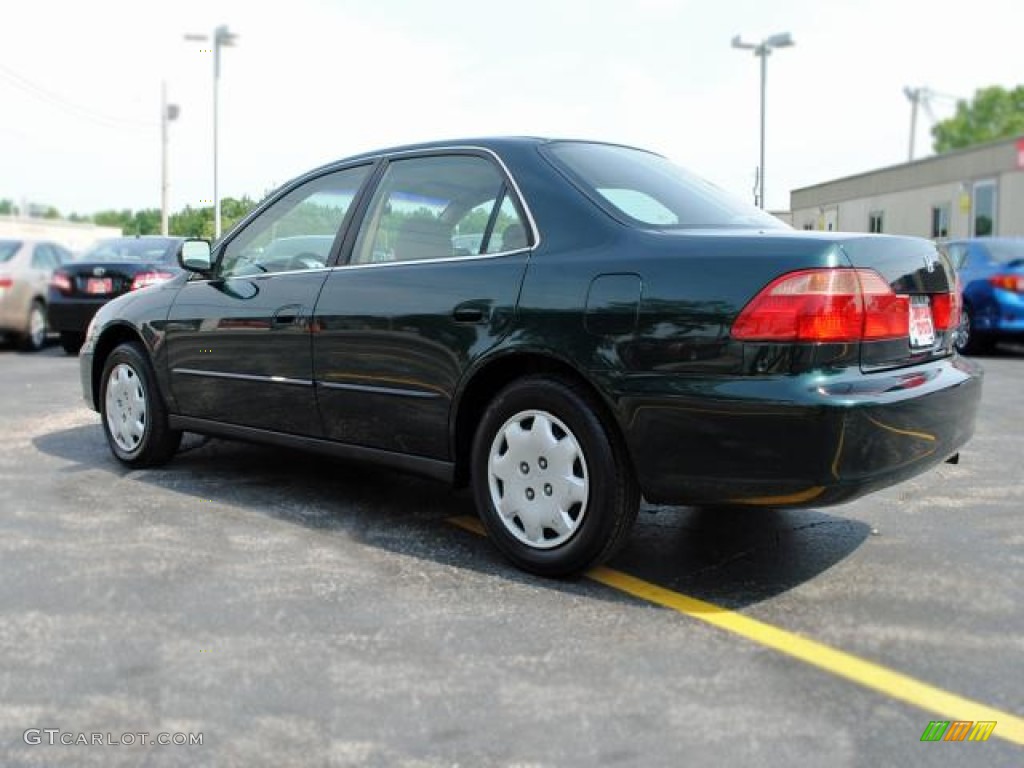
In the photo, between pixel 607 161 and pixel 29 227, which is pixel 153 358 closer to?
pixel 607 161

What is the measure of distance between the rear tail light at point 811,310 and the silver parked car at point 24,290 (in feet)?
37.3

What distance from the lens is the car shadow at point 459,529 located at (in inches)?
141

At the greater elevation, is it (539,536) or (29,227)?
(29,227)

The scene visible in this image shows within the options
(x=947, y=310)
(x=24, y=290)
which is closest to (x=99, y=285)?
(x=24, y=290)

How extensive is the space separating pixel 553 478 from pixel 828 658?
107 cm

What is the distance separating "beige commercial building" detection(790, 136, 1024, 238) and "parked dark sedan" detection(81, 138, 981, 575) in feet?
55.2

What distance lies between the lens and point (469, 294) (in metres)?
3.70

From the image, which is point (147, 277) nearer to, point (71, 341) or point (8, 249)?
point (71, 341)

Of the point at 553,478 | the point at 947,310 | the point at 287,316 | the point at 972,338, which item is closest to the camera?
the point at 553,478

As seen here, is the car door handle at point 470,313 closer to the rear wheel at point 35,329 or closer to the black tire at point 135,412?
the black tire at point 135,412

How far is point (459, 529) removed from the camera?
419 centimetres

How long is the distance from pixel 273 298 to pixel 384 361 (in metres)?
0.80

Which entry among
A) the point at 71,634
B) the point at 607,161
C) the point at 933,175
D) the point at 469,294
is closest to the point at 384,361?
the point at 469,294

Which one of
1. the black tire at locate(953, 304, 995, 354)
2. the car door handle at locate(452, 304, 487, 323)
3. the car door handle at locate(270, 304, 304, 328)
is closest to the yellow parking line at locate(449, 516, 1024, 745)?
the car door handle at locate(452, 304, 487, 323)
